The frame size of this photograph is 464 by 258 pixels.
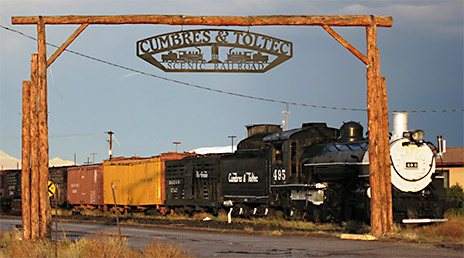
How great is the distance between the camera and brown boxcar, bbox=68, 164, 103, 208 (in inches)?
1652

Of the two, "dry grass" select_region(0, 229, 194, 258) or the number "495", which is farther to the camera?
the number "495"

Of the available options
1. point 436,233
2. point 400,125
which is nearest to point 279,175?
point 400,125

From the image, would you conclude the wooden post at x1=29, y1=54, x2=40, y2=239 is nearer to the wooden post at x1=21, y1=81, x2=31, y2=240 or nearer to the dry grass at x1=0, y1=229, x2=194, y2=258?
the wooden post at x1=21, y1=81, x2=31, y2=240

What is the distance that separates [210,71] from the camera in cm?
1970

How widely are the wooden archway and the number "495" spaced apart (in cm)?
743

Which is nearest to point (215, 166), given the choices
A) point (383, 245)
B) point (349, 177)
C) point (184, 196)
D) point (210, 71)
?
Answer: point (184, 196)

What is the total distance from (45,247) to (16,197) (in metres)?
35.7

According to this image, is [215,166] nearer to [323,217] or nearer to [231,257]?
[323,217]

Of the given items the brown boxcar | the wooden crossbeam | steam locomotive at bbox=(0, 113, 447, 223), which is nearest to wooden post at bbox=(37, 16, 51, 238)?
the wooden crossbeam

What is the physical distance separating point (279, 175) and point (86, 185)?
64.2 feet

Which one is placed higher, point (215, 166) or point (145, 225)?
point (215, 166)

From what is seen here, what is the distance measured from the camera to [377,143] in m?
19.4

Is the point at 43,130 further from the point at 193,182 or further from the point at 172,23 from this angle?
the point at 193,182

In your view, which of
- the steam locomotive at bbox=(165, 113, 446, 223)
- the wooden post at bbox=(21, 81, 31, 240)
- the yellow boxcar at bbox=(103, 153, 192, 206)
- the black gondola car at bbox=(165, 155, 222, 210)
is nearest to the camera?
the wooden post at bbox=(21, 81, 31, 240)
